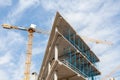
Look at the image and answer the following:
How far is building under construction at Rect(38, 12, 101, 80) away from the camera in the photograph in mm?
31250

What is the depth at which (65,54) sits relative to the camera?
37.0 metres

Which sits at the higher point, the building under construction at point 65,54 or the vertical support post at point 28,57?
the vertical support post at point 28,57

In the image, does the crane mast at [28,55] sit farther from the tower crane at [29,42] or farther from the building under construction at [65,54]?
the building under construction at [65,54]

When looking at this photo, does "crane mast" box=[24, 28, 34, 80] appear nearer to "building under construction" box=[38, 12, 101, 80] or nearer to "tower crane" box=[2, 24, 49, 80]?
"tower crane" box=[2, 24, 49, 80]

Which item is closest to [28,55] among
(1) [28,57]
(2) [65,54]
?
(1) [28,57]

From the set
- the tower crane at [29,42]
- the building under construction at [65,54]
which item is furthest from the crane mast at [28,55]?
the building under construction at [65,54]

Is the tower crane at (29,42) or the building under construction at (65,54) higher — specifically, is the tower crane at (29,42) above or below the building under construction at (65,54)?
above

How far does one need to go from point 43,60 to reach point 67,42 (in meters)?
10.3

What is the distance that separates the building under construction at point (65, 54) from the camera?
31.2 meters

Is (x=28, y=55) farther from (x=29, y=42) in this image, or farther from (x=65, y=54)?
(x=65, y=54)

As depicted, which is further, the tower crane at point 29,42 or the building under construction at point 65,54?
the tower crane at point 29,42

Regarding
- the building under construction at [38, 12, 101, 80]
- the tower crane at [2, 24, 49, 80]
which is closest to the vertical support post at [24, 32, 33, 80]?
the tower crane at [2, 24, 49, 80]

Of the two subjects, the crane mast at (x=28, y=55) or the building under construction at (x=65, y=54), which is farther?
the crane mast at (x=28, y=55)

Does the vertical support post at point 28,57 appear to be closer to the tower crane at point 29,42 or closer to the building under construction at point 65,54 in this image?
the tower crane at point 29,42
